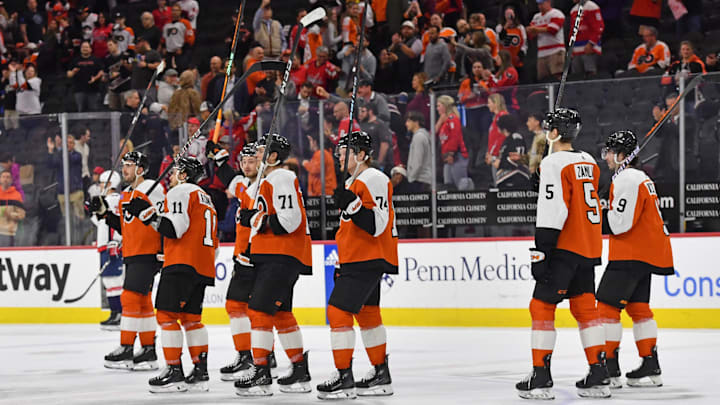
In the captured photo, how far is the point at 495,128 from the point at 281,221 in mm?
4733

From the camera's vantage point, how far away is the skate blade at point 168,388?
669cm

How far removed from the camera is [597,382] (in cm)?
609

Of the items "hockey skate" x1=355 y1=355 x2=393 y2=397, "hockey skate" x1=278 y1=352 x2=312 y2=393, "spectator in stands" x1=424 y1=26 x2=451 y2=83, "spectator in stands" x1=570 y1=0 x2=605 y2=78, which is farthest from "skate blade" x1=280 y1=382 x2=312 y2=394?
"spectator in stands" x1=570 y1=0 x2=605 y2=78

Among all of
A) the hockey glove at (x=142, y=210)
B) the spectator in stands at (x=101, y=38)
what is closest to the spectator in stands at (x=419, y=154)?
the hockey glove at (x=142, y=210)

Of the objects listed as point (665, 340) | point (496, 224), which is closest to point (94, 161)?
point (496, 224)

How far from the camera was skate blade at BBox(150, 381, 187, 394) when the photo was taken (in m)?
6.69

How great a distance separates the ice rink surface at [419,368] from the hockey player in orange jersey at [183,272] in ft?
0.58

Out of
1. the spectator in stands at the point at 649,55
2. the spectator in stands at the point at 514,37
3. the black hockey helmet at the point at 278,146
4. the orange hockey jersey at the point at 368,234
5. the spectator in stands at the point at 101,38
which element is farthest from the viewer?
the spectator in stands at the point at 101,38

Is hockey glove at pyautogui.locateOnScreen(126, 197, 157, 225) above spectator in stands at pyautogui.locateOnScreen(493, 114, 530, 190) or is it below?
below

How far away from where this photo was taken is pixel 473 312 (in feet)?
35.2

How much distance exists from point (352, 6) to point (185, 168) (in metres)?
7.38

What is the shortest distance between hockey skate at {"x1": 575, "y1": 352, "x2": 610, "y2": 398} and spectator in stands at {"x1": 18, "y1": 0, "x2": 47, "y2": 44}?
13.4 m

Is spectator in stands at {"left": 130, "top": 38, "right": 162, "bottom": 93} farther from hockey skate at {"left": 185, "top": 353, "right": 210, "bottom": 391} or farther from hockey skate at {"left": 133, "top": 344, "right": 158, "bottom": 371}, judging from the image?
hockey skate at {"left": 185, "top": 353, "right": 210, "bottom": 391}

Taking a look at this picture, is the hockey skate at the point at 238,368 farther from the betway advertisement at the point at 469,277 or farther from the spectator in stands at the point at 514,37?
the spectator in stands at the point at 514,37
